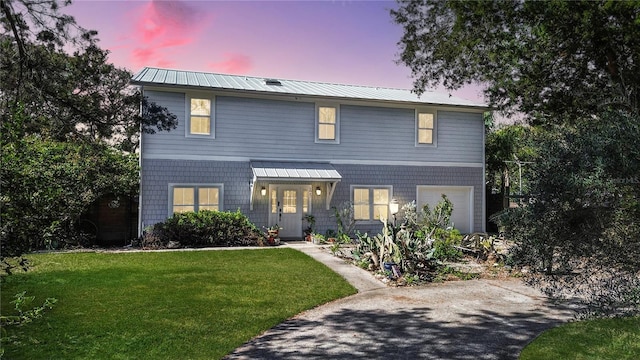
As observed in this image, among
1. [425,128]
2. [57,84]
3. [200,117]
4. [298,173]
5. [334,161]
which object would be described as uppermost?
[425,128]

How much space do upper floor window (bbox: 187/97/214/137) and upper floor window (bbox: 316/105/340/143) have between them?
3.93 m

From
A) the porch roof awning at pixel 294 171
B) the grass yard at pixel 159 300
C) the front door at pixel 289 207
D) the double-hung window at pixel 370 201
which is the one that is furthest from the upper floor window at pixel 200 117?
the double-hung window at pixel 370 201

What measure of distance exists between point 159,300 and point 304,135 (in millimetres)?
9802

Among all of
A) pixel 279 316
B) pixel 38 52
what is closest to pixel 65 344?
pixel 279 316

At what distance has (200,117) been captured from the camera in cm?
1459

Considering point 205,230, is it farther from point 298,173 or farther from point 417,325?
point 417,325

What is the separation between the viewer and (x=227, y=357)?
15.0 feet

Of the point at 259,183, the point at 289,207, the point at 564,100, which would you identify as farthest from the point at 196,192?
the point at 564,100

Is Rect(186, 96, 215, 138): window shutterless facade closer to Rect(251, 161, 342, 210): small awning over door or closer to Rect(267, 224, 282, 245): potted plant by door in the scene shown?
Rect(251, 161, 342, 210): small awning over door

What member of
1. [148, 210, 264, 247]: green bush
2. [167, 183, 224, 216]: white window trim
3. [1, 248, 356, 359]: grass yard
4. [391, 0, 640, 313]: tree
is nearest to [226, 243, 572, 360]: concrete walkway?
[1, 248, 356, 359]: grass yard

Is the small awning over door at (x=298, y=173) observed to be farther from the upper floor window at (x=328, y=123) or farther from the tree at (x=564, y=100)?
the tree at (x=564, y=100)

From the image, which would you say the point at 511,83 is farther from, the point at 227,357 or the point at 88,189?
the point at 88,189

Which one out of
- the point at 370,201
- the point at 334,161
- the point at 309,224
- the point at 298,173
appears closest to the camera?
the point at 298,173

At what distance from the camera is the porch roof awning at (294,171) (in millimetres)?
14164
